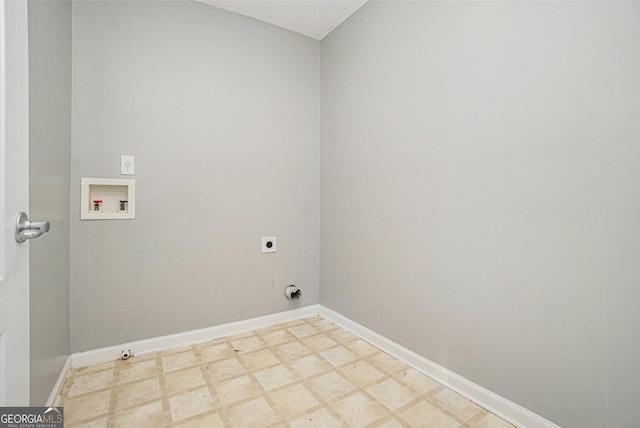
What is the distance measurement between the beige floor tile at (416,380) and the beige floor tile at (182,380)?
1085 mm

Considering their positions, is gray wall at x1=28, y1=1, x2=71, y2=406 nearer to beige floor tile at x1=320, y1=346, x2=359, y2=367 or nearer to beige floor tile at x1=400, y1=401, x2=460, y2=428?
beige floor tile at x1=320, y1=346, x2=359, y2=367

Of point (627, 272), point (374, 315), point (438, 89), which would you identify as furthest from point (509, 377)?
point (438, 89)

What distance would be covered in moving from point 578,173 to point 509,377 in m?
0.93

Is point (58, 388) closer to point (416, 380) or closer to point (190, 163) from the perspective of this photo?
point (190, 163)

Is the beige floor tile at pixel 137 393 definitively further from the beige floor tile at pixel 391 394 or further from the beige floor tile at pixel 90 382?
the beige floor tile at pixel 391 394

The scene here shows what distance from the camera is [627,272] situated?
1048 millimetres

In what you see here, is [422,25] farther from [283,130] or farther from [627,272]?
[627,272]

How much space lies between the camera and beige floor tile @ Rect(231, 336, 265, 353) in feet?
Result: 6.59

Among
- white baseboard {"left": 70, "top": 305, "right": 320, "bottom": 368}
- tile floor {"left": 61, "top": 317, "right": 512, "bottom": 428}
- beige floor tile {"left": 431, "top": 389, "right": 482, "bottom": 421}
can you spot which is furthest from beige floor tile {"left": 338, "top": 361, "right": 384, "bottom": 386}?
white baseboard {"left": 70, "top": 305, "right": 320, "bottom": 368}

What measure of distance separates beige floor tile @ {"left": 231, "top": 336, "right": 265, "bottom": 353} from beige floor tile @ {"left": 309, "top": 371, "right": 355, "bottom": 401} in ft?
1.79

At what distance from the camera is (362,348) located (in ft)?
6.67

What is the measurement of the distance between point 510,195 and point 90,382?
2330 mm

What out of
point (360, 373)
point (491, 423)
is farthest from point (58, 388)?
point (491, 423)

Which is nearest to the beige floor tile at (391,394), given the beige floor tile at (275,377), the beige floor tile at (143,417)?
the beige floor tile at (275,377)
